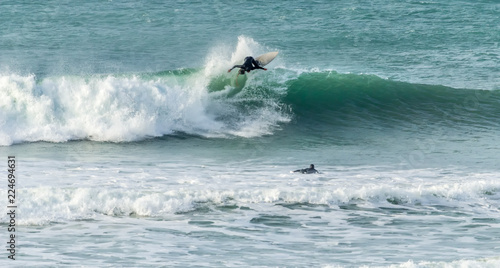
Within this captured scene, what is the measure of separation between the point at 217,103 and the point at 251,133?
229cm

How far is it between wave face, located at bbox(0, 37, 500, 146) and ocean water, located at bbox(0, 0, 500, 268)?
2.5 inches

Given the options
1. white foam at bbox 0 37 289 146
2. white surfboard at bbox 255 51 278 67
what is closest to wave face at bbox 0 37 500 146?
white foam at bbox 0 37 289 146

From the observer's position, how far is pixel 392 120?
21.2 m

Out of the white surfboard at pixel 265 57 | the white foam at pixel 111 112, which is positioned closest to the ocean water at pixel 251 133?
the white foam at pixel 111 112

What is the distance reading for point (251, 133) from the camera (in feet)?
64.7

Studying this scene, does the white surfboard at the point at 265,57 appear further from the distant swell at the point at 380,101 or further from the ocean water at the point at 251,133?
the distant swell at the point at 380,101

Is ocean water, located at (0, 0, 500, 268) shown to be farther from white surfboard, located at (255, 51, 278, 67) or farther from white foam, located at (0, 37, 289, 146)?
white surfboard, located at (255, 51, 278, 67)

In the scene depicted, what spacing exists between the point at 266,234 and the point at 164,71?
13.0m

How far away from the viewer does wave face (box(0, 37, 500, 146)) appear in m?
19.4

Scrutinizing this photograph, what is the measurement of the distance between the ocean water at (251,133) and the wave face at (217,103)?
0.06 m

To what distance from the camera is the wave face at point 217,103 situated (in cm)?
1938

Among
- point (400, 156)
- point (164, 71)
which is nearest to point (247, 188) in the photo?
point (400, 156)

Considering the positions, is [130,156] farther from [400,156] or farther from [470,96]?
[470,96]

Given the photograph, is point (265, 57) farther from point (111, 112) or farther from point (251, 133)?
point (111, 112)
